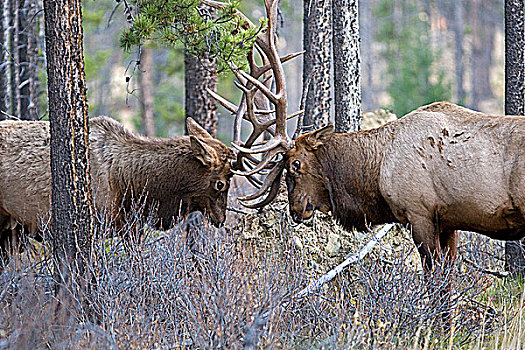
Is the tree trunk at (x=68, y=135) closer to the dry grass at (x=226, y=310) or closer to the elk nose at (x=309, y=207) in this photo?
the dry grass at (x=226, y=310)

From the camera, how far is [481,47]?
38.9 m

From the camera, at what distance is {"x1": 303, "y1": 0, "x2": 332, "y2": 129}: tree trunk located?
8.32 meters

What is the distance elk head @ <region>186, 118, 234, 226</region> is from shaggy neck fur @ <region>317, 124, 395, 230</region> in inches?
41.7

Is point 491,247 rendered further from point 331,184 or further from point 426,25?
point 426,25

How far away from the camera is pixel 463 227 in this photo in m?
6.22

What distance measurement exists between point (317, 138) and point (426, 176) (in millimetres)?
1293

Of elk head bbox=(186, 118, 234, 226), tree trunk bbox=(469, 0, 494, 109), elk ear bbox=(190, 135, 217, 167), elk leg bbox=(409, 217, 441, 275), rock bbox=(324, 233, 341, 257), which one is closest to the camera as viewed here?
elk leg bbox=(409, 217, 441, 275)

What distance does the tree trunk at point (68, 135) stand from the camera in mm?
5191

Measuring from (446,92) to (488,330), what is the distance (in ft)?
55.1

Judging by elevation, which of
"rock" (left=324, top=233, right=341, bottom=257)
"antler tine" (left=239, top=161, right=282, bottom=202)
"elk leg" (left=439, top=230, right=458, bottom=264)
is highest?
"antler tine" (left=239, top=161, right=282, bottom=202)

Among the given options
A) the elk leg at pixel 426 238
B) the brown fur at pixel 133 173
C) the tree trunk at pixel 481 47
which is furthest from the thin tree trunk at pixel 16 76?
the tree trunk at pixel 481 47

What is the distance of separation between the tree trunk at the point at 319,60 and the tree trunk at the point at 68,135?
3734mm

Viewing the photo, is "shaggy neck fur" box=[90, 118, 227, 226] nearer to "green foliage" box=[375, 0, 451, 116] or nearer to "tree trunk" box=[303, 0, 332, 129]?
"tree trunk" box=[303, 0, 332, 129]

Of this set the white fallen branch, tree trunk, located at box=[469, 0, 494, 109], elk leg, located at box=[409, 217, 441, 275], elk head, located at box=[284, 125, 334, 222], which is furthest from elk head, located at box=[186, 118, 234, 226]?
tree trunk, located at box=[469, 0, 494, 109]
